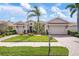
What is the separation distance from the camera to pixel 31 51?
494 inches

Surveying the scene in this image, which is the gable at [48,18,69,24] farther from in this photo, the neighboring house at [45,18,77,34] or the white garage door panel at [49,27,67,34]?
the white garage door panel at [49,27,67,34]

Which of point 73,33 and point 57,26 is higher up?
point 57,26

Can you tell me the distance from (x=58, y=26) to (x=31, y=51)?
1381mm

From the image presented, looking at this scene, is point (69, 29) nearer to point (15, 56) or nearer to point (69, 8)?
point (69, 8)

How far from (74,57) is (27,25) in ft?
6.90

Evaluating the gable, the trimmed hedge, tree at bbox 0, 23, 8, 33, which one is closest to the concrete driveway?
the trimmed hedge

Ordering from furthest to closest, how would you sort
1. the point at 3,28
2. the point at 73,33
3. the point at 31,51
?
the point at 3,28
the point at 73,33
the point at 31,51

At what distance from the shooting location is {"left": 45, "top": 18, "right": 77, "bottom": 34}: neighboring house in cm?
1273

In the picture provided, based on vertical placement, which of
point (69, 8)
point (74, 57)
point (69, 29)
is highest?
point (69, 8)

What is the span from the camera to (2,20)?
12.6 meters

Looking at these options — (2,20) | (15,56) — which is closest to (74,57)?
(15,56)

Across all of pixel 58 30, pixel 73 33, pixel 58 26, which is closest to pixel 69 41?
pixel 73 33

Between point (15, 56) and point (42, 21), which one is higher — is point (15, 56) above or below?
below

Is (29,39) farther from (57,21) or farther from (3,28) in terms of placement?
(57,21)
